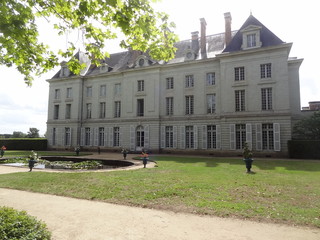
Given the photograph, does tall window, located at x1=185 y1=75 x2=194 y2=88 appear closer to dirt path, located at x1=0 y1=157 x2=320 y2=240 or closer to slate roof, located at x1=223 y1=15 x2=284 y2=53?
slate roof, located at x1=223 y1=15 x2=284 y2=53

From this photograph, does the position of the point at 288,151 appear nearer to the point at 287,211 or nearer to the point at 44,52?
the point at 287,211

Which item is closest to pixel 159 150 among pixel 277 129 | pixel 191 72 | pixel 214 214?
pixel 191 72

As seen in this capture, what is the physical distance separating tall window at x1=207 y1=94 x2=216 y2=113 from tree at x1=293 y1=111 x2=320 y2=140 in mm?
7318

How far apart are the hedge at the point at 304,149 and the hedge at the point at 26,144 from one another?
92.7ft

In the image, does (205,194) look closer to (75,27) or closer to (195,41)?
(75,27)

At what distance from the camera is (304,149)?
56.4 ft

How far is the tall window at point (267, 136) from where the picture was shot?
18.7m

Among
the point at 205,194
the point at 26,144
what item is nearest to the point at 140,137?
the point at 26,144

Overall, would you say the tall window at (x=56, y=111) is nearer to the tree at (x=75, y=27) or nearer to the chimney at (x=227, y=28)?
the chimney at (x=227, y=28)

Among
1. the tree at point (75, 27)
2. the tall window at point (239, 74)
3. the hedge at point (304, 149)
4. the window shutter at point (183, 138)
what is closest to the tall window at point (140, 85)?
the window shutter at point (183, 138)

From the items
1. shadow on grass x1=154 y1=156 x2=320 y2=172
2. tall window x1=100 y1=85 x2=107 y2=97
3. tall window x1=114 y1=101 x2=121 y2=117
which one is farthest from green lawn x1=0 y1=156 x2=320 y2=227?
tall window x1=100 y1=85 x2=107 y2=97

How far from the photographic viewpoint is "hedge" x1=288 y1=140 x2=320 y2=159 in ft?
55.5

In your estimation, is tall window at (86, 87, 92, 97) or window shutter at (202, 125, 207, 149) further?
tall window at (86, 87, 92, 97)

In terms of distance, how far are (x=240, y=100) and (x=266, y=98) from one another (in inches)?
83.9
